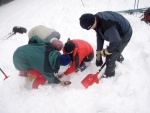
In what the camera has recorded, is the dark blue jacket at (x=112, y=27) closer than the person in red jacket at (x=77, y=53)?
Yes

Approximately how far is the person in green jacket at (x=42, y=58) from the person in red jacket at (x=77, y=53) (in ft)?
1.07

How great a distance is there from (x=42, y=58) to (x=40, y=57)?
4 cm

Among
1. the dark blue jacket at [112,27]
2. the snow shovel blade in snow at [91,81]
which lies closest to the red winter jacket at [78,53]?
the snow shovel blade in snow at [91,81]

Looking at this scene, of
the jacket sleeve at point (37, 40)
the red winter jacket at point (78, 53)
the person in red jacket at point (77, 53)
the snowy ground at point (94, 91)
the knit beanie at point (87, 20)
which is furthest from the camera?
the red winter jacket at point (78, 53)

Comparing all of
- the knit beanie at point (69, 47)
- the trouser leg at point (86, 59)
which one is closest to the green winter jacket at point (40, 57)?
the knit beanie at point (69, 47)

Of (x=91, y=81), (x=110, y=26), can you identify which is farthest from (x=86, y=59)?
(x=110, y=26)

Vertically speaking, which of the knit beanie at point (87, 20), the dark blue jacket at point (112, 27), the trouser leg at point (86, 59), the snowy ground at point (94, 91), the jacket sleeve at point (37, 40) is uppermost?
the knit beanie at point (87, 20)

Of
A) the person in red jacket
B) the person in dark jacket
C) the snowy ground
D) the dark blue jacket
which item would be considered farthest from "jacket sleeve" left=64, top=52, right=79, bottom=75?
the dark blue jacket

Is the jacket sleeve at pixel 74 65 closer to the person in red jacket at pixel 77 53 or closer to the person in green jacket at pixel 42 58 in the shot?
the person in red jacket at pixel 77 53

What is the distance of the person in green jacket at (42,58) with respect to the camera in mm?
2990

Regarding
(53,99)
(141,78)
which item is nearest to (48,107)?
(53,99)

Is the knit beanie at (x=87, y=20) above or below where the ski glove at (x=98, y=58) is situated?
above

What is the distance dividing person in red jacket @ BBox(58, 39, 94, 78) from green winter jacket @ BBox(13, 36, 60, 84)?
0.35 metres

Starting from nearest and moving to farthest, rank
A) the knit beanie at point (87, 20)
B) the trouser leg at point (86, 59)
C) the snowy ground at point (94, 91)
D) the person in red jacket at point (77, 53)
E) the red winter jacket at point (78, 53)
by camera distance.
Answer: the knit beanie at point (87, 20) → the snowy ground at point (94, 91) → the person in red jacket at point (77, 53) → the red winter jacket at point (78, 53) → the trouser leg at point (86, 59)
